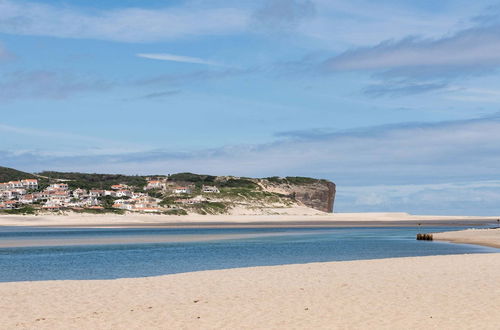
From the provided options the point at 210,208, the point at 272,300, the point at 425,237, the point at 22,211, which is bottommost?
the point at 272,300

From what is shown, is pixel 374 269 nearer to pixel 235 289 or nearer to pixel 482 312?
pixel 235 289

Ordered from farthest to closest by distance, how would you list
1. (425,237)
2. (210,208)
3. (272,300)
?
(210,208) < (425,237) < (272,300)

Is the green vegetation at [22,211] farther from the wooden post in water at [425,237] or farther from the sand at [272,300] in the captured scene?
the sand at [272,300]

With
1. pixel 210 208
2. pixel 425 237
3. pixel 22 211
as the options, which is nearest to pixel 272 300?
pixel 425 237

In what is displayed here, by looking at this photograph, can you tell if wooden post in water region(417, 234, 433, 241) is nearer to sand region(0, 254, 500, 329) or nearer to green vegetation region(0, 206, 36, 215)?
sand region(0, 254, 500, 329)

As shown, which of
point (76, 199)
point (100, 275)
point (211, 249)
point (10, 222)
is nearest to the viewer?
point (100, 275)

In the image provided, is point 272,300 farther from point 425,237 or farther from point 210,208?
point 210,208

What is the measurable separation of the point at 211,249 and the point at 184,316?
119 feet

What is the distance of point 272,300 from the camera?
21984 millimetres

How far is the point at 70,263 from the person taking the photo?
4191 cm

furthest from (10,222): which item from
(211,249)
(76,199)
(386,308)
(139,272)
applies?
(386,308)

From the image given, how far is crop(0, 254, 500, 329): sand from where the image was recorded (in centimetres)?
1797

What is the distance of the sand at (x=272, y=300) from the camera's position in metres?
18.0

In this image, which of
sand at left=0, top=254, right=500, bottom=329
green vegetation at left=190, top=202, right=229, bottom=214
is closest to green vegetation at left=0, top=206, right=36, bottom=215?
green vegetation at left=190, top=202, right=229, bottom=214
